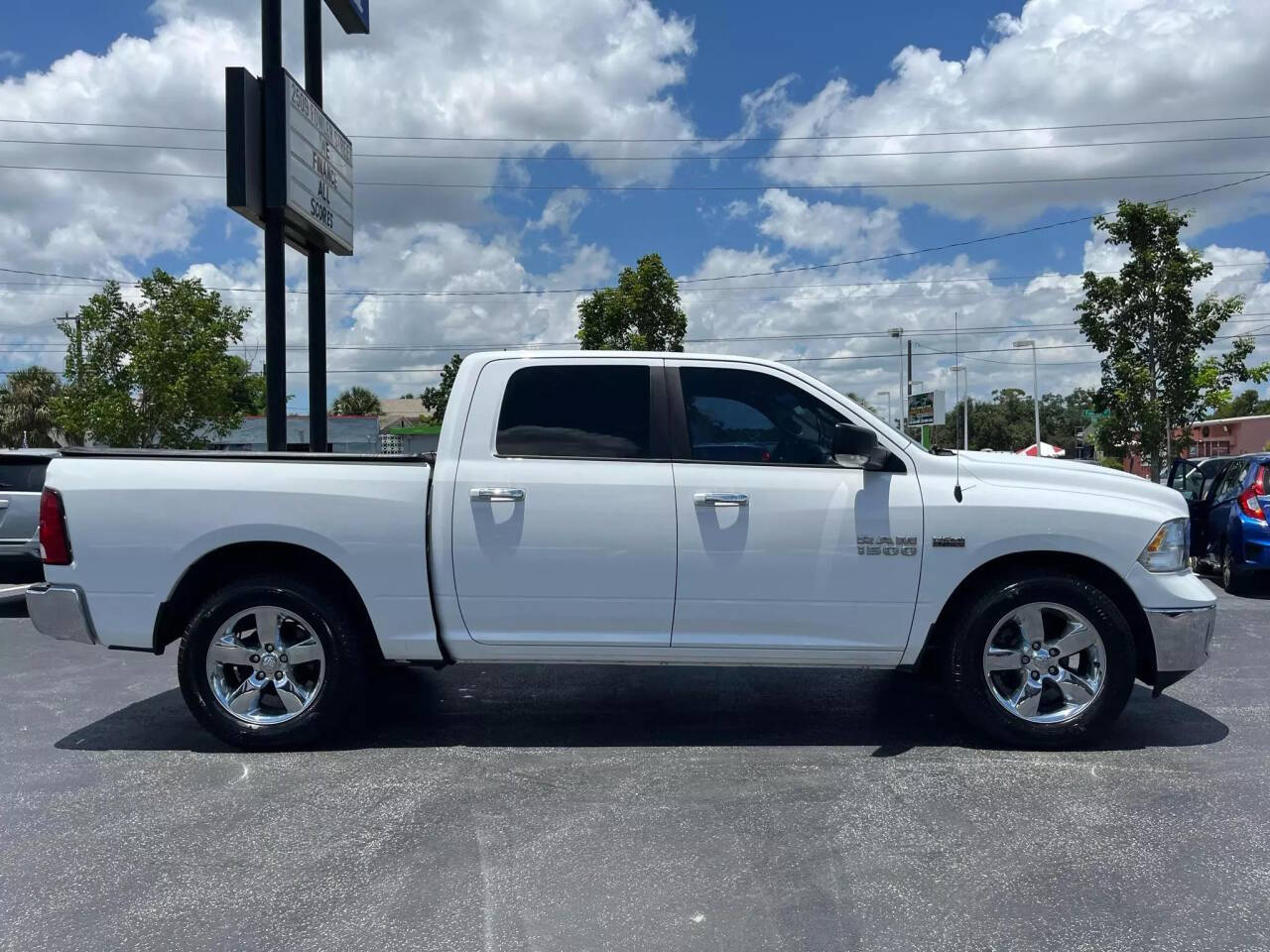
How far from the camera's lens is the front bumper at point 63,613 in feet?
16.7

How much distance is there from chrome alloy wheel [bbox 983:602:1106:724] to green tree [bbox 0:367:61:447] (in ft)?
183

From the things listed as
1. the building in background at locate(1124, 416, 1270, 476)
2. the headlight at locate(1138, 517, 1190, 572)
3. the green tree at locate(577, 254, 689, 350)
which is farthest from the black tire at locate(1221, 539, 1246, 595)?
the building in background at locate(1124, 416, 1270, 476)

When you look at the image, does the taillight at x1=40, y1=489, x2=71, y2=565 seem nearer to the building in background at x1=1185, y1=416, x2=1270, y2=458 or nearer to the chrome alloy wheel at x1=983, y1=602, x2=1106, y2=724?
the chrome alloy wheel at x1=983, y1=602, x2=1106, y2=724

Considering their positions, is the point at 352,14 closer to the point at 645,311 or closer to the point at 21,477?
the point at 21,477

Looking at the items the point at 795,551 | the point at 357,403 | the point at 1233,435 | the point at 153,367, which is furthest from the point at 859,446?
the point at 357,403

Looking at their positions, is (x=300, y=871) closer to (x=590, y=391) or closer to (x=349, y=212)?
(x=590, y=391)

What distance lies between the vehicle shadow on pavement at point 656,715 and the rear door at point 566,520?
0.73 metres

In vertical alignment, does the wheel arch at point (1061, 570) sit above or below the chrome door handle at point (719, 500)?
below

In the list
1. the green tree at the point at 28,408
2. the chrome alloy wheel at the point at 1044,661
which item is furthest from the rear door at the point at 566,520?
the green tree at the point at 28,408

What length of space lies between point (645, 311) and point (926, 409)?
43.3ft

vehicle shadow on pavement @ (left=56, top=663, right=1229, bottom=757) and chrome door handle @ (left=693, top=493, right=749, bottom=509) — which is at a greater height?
chrome door handle @ (left=693, top=493, right=749, bottom=509)

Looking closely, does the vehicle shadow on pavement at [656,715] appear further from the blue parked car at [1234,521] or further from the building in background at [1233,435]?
the building in background at [1233,435]

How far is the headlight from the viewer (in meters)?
4.98

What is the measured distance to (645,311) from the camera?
27688 millimetres
